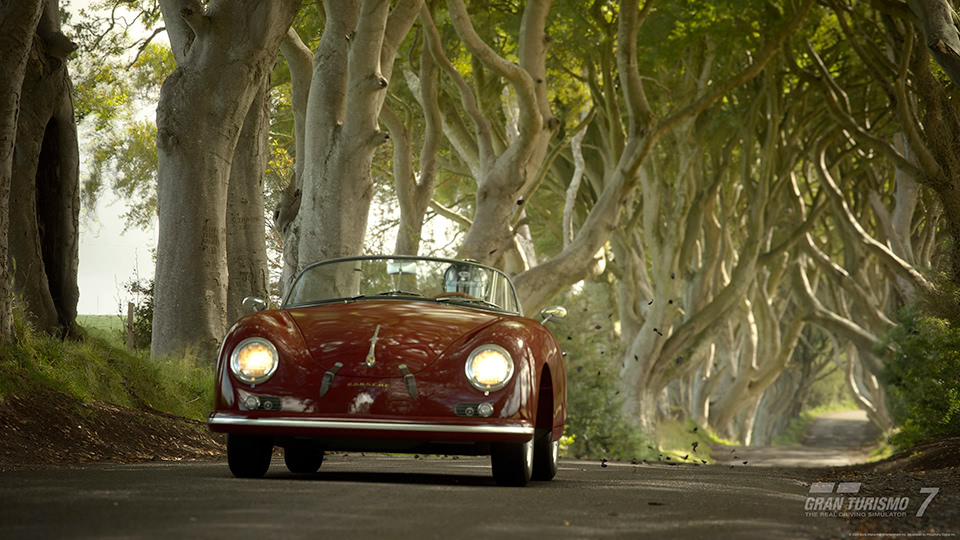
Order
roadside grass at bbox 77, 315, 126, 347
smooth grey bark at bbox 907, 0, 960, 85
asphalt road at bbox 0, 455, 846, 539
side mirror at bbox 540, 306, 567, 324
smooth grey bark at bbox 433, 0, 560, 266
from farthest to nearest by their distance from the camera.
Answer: smooth grey bark at bbox 433, 0, 560, 266, roadside grass at bbox 77, 315, 126, 347, smooth grey bark at bbox 907, 0, 960, 85, side mirror at bbox 540, 306, 567, 324, asphalt road at bbox 0, 455, 846, 539

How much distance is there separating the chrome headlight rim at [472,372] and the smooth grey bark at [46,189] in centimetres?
601

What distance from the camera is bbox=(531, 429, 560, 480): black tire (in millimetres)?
8102

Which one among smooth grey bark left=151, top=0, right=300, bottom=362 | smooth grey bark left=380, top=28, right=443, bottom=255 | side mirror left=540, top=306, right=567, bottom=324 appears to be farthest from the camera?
smooth grey bark left=380, top=28, right=443, bottom=255

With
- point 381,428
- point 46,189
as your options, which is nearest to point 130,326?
point 46,189

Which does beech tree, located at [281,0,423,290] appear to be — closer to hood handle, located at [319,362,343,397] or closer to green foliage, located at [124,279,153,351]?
green foliage, located at [124,279,153,351]

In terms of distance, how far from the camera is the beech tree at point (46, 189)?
11727 millimetres

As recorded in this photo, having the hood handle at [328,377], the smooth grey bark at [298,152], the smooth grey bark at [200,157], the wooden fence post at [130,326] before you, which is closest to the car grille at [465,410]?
the hood handle at [328,377]

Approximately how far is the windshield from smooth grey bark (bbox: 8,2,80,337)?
4.13 metres

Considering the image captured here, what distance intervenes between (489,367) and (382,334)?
2.13 ft

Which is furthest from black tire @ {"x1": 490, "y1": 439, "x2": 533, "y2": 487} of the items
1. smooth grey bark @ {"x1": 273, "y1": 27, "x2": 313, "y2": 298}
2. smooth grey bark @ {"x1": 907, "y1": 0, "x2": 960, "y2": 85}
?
smooth grey bark @ {"x1": 273, "y1": 27, "x2": 313, "y2": 298}

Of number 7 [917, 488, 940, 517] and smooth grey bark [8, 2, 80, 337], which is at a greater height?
smooth grey bark [8, 2, 80, 337]

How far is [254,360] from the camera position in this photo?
7.09m

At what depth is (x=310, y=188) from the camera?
1503 centimetres

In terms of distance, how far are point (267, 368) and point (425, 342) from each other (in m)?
Answer: 0.91
